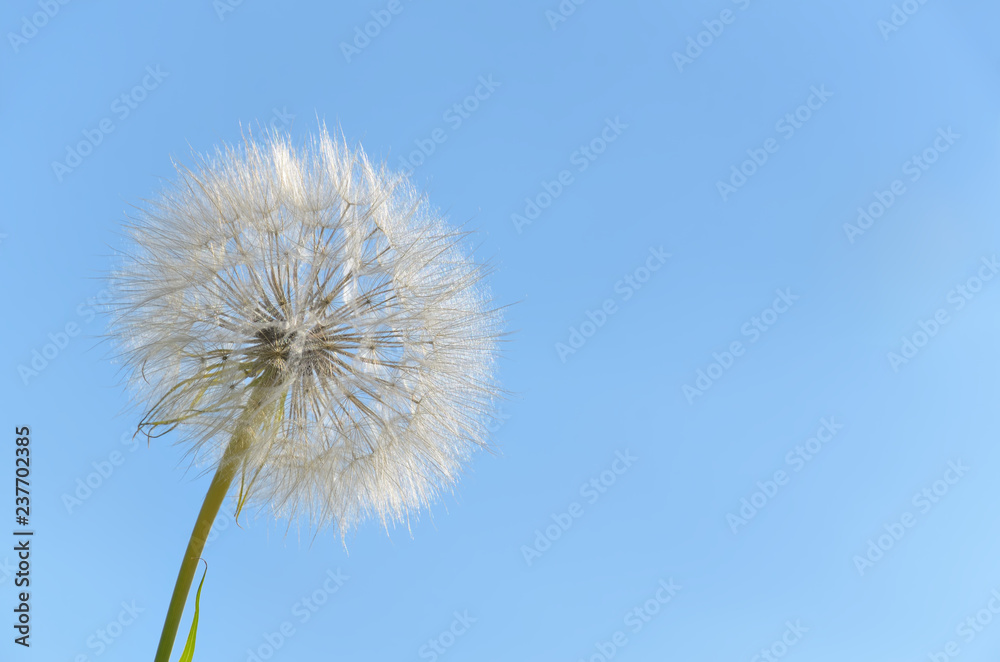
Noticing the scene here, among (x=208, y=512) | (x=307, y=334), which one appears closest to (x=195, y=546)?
(x=208, y=512)

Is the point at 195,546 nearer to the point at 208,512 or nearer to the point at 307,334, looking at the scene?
the point at 208,512

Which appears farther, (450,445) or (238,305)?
(450,445)

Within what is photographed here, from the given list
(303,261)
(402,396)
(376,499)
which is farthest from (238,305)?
(376,499)

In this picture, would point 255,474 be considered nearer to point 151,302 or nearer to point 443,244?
point 151,302
